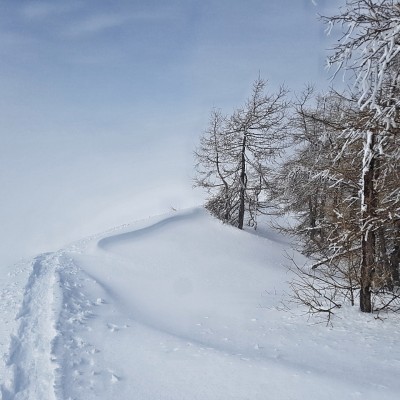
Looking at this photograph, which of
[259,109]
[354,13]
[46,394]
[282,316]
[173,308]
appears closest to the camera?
[46,394]

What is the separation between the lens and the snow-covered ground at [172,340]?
171 inches

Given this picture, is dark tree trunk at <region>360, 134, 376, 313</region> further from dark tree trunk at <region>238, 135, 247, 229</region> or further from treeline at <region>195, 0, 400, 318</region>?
dark tree trunk at <region>238, 135, 247, 229</region>

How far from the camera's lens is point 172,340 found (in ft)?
19.8

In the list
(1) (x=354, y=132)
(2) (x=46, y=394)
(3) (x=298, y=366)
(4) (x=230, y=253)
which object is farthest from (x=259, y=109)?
(2) (x=46, y=394)

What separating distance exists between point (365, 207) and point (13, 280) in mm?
9048

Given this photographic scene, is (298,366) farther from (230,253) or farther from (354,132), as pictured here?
(230,253)

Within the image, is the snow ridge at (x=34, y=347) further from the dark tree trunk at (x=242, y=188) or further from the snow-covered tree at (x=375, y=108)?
the dark tree trunk at (x=242, y=188)

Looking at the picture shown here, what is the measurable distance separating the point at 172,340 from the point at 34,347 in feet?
7.09

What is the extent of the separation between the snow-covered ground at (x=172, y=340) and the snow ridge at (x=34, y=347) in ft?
0.06

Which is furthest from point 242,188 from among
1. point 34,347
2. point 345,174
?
point 34,347

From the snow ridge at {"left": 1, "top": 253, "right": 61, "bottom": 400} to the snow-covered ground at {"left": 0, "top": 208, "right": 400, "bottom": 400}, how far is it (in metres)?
0.02

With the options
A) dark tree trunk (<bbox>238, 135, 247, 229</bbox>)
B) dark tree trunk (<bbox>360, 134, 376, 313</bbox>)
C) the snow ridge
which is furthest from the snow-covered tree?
dark tree trunk (<bbox>238, 135, 247, 229</bbox>)

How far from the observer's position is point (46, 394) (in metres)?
4.16

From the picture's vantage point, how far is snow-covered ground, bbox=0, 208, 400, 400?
4.35 metres
